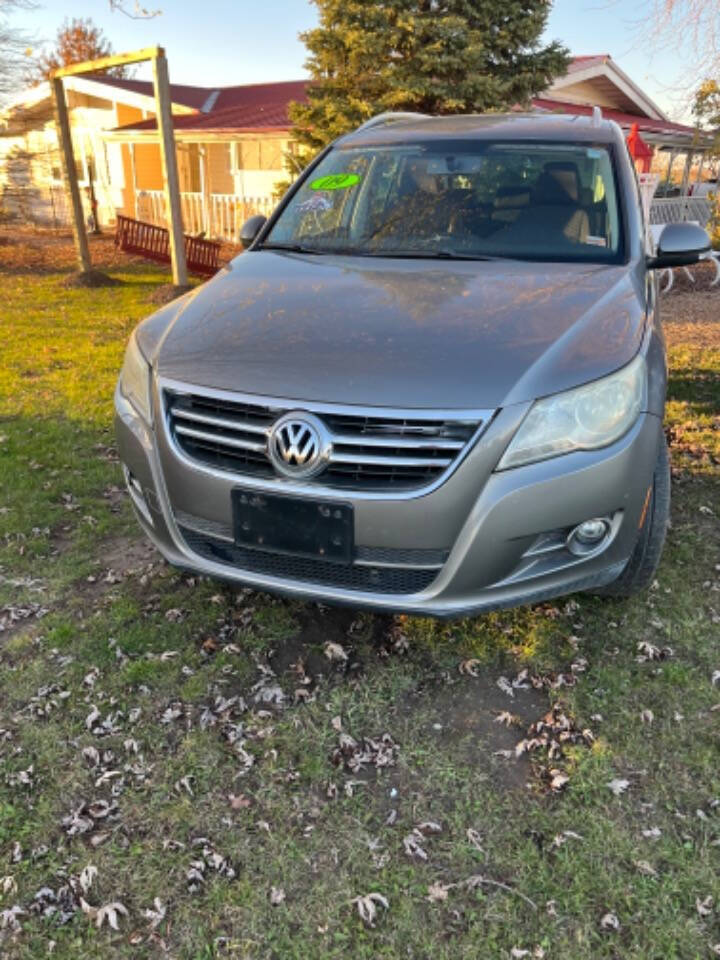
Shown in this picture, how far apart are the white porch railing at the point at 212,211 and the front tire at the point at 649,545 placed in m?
13.3

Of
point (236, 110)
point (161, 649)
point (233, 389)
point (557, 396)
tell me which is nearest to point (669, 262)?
point (557, 396)

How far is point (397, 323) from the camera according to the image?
2506 millimetres

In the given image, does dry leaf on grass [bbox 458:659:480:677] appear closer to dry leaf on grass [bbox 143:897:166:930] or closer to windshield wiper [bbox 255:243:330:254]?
dry leaf on grass [bbox 143:897:166:930]

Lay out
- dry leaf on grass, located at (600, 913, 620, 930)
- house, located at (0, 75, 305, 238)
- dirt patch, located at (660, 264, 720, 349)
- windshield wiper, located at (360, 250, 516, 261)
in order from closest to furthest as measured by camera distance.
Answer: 1. dry leaf on grass, located at (600, 913, 620, 930)
2. windshield wiper, located at (360, 250, 516, 261)
3. dirt patch, located at (660, 264, 720, 349)
4. house, located at (0, 75, 305, 238)

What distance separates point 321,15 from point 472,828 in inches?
526

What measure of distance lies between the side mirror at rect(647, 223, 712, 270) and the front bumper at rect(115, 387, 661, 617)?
1.24 meters

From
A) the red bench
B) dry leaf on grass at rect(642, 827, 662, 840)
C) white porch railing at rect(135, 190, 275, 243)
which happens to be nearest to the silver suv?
dry leaf on grass at rect(642, 827, 662, 840)

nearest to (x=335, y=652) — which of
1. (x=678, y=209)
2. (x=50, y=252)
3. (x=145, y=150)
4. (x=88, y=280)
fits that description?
(x=88, y=280)

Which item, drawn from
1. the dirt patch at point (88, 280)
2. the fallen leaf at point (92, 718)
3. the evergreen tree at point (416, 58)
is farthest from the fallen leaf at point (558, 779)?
the evergreen tree at point (416, 58)

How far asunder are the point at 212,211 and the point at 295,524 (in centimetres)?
1555

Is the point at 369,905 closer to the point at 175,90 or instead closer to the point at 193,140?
the point at 193,140

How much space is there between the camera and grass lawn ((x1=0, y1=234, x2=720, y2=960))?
1925 millimetres

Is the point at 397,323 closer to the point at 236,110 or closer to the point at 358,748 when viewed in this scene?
the point at 358,748

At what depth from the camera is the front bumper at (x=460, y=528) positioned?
2193 mm
